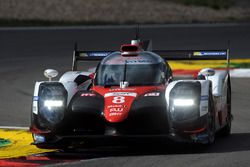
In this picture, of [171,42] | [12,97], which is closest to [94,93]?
[12,97]

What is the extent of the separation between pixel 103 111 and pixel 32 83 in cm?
899

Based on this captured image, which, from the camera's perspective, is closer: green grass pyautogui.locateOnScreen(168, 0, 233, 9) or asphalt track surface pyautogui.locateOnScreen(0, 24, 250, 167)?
asphalt track surface pyautogui.locateOnScreen(0, 24, 250, 167)

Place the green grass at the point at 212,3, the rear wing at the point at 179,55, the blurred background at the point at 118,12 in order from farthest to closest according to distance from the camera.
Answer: the green grass at the point at 212,3 < the blurred background at the point at 118,12 < the rear wing at the point at 179,55

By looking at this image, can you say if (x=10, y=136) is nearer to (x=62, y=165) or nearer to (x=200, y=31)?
(x=62, y=165)

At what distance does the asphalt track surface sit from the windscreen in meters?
0.89

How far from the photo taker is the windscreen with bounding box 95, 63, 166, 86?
1191 cm

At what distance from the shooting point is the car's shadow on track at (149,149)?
1099 cm

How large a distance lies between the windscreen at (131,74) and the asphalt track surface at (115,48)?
0.89m

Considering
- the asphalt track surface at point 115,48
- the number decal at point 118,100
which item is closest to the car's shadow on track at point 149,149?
the asphalt track surface at point 115,48

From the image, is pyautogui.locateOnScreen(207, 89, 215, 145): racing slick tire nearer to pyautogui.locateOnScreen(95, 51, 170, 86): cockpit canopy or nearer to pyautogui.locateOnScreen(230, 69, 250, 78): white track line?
pyautogui.locateOnScreen(95, 51, 170, 86): cockpit canopy

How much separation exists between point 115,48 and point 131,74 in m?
15.6

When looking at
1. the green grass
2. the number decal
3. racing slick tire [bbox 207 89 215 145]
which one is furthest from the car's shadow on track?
the green grass

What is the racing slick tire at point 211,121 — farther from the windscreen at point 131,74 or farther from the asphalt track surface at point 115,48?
the windscreen at point 131,74

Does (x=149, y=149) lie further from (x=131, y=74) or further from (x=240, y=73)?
(x=240, y=73)
